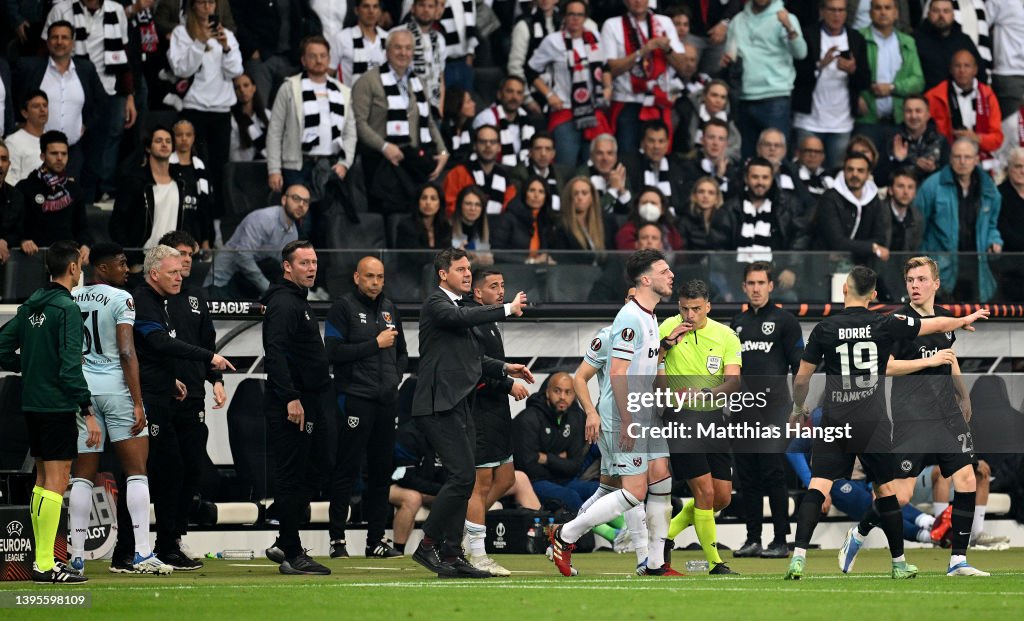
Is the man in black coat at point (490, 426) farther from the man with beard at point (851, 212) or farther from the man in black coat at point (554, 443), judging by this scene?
the man with beard at point (851, 212)

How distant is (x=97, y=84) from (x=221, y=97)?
1.25 meters

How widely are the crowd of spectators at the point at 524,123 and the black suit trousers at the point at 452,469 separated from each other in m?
4.20

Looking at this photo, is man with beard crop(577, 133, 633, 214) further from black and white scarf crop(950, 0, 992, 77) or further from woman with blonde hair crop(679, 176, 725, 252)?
black and white scarf crop(950, 0, 992, 77)

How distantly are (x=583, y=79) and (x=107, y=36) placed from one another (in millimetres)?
5231

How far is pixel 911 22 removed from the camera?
857 inches

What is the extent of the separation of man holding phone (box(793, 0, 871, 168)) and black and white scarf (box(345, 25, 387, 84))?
520 centimetres

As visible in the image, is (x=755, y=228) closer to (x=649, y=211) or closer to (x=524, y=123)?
(x=649, y=211)

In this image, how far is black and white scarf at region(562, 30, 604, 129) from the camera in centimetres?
1854

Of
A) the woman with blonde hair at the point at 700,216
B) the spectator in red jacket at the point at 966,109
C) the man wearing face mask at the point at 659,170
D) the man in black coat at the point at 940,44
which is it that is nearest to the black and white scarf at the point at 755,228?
the woman with blonde hair at the point at 700,216

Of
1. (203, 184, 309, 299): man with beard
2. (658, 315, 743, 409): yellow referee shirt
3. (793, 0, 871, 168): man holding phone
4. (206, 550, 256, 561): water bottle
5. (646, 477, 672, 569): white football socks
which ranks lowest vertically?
(206, 550, 256, 561): water bottle

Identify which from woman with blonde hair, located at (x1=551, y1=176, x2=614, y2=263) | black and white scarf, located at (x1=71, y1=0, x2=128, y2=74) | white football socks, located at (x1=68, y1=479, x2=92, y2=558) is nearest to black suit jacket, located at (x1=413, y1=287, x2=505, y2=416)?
white football socks, located at (x1=68, y1=479, x2=92, y2=558)

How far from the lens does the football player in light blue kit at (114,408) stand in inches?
458

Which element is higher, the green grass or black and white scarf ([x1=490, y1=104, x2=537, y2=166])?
black and white scarf ([x1=490, y1=104, x2=537, y2=166])

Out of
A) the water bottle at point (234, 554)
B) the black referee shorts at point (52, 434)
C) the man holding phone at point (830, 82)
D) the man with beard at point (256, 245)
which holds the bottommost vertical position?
the water bottle at point (234, 554)
